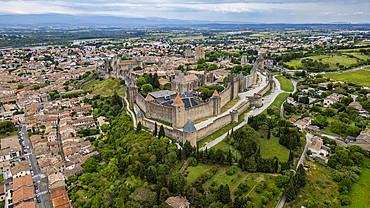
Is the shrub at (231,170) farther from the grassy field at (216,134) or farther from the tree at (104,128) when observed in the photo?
the tree at (104,128)

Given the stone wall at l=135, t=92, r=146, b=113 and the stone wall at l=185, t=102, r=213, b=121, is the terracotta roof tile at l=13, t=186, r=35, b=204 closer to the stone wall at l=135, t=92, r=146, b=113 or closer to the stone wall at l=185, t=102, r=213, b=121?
the stone wall at l=135, t=92, r=146, b=113

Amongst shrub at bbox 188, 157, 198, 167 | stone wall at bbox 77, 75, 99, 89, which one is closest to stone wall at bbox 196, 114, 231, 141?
shrub at bbox 188, 157, 198, 167

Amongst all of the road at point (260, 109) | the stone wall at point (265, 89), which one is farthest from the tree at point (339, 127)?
the stone wall at point (265, 89)

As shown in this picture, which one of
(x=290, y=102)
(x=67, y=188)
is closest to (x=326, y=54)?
(x=290, y=102)

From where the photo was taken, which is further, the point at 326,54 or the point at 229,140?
the point at 326,54

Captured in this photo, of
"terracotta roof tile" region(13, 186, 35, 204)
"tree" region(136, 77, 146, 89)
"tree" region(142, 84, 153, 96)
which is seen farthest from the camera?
"tree" region(136, 77, 146, 89)

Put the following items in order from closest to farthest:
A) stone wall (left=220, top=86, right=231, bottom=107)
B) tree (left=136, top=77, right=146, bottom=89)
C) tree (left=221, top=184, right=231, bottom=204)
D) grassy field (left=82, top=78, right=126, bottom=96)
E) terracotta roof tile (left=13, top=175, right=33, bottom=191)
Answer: tree (left=221, top=184, right=231, bottom=204), terracotta roof tile (left=13, top=175, right=33, bottom=191), stone wall (left=220, top=86, right=231, bottom=107), tree (left=136, top=77, right=146, bottom=89), grassy field (left=82, top=78, right=126, bottom=96)

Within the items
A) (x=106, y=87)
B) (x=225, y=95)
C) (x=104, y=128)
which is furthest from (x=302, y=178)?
(x=106, y=87)

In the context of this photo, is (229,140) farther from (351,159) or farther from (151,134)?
(351,159)
